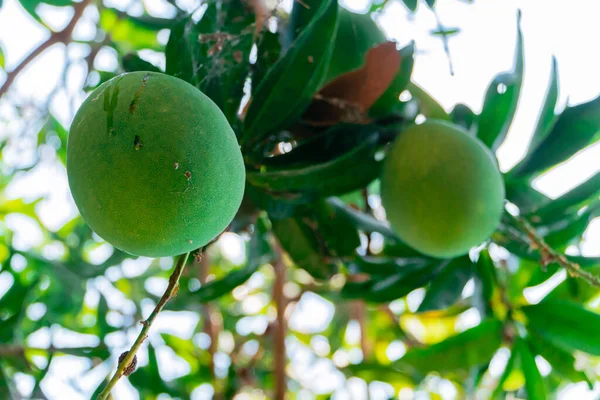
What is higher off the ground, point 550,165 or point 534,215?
point 550,165

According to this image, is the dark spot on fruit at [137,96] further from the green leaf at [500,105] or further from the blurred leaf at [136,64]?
the green leaf at [500,105]

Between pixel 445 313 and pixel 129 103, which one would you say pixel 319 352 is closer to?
pixel 445 313

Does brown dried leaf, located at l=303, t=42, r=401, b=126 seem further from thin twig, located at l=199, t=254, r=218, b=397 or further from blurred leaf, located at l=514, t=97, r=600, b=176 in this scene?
thin twig, located at l=199, t=254, r=218, b=397

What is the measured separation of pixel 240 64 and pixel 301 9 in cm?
15

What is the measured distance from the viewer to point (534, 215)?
130cm

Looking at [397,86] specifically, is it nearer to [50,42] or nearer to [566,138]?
[566,138]

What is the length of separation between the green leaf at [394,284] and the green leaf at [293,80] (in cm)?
49

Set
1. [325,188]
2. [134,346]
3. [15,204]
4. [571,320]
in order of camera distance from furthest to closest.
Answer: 1. [15,204]
2. [571,320]
3. [325,188]
4. [134,346]

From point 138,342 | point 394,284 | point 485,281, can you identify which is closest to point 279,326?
point 394,284

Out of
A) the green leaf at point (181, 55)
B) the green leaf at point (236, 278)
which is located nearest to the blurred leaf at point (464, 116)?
the green leaf at point (236, 278)

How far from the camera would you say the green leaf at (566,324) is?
3.89ft

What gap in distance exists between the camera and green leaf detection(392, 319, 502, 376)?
51.6 inches

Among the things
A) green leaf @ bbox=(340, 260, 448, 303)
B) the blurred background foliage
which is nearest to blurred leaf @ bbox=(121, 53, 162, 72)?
the blurred background foliage

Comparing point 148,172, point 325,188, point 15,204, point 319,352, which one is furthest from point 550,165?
point 15,204
